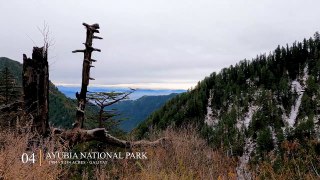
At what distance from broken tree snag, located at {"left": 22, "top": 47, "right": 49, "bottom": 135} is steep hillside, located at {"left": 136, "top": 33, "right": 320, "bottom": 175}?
3211 inches

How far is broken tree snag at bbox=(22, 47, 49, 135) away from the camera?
920cm

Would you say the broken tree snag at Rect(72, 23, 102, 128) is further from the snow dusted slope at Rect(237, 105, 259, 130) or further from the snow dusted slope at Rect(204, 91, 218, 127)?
the snow dusted slope at Rect(204, 91, 218, 127)

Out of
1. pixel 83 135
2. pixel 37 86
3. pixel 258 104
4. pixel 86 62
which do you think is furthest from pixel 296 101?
pixel 37 86

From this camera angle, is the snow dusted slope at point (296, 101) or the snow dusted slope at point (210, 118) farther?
the snow dusted slope at point (210, 118)

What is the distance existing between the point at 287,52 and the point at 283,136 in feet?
220

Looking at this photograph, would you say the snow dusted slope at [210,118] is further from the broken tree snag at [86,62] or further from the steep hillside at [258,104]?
the broken tree snag at [86,62]

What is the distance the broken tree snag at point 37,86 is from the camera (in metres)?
9.20

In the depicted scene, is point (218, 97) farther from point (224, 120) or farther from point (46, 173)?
point (46, 173)

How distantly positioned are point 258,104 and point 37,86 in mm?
128765

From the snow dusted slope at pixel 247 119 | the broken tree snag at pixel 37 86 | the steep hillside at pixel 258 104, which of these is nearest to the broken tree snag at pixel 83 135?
the broken tree snag at pixel 37 86

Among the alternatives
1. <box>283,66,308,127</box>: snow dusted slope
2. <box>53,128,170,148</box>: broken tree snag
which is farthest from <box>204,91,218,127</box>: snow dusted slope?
<box>53,128,170,148</box>: broken tree snag

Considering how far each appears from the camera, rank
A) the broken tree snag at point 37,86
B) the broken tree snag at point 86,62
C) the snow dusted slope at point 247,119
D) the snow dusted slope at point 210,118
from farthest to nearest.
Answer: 1. the snow dusted slope at point 210,118
2. the snow dusted slope at point 247,119
3. the broken tree snag at point 86,62
4. the broken tree snag at point 37,86

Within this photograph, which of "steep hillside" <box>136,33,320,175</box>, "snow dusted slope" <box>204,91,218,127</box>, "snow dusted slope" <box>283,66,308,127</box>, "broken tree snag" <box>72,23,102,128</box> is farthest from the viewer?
"snow dusted slope" <box>204,91,218,127</box>

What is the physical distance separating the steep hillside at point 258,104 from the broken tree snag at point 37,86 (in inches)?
3211
